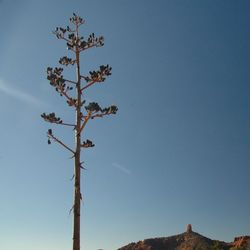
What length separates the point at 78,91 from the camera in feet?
76.9

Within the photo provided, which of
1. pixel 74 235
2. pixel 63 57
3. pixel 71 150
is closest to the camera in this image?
pixel 74 235

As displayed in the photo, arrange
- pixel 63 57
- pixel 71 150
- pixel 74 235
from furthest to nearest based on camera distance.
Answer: pixel 63 57 → pixel 71 150 → pixel 74 235

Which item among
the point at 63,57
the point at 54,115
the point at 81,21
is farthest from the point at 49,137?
the point at 81,21

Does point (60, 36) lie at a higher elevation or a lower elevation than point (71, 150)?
higher

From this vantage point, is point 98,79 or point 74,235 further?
point 98,79

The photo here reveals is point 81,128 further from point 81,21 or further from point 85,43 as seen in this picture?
point 81,21

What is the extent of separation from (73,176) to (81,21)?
31.6 ft

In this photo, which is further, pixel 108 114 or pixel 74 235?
pixel 108 114

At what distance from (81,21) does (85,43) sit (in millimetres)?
1592

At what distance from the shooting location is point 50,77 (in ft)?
76.0

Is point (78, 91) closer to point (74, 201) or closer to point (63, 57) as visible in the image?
point (63, 57)

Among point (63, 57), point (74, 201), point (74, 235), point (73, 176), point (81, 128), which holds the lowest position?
point (74, 235)

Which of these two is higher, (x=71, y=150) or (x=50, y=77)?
(x=50, y=77)

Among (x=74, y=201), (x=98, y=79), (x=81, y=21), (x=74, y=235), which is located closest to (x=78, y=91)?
(x=98, y=79)
